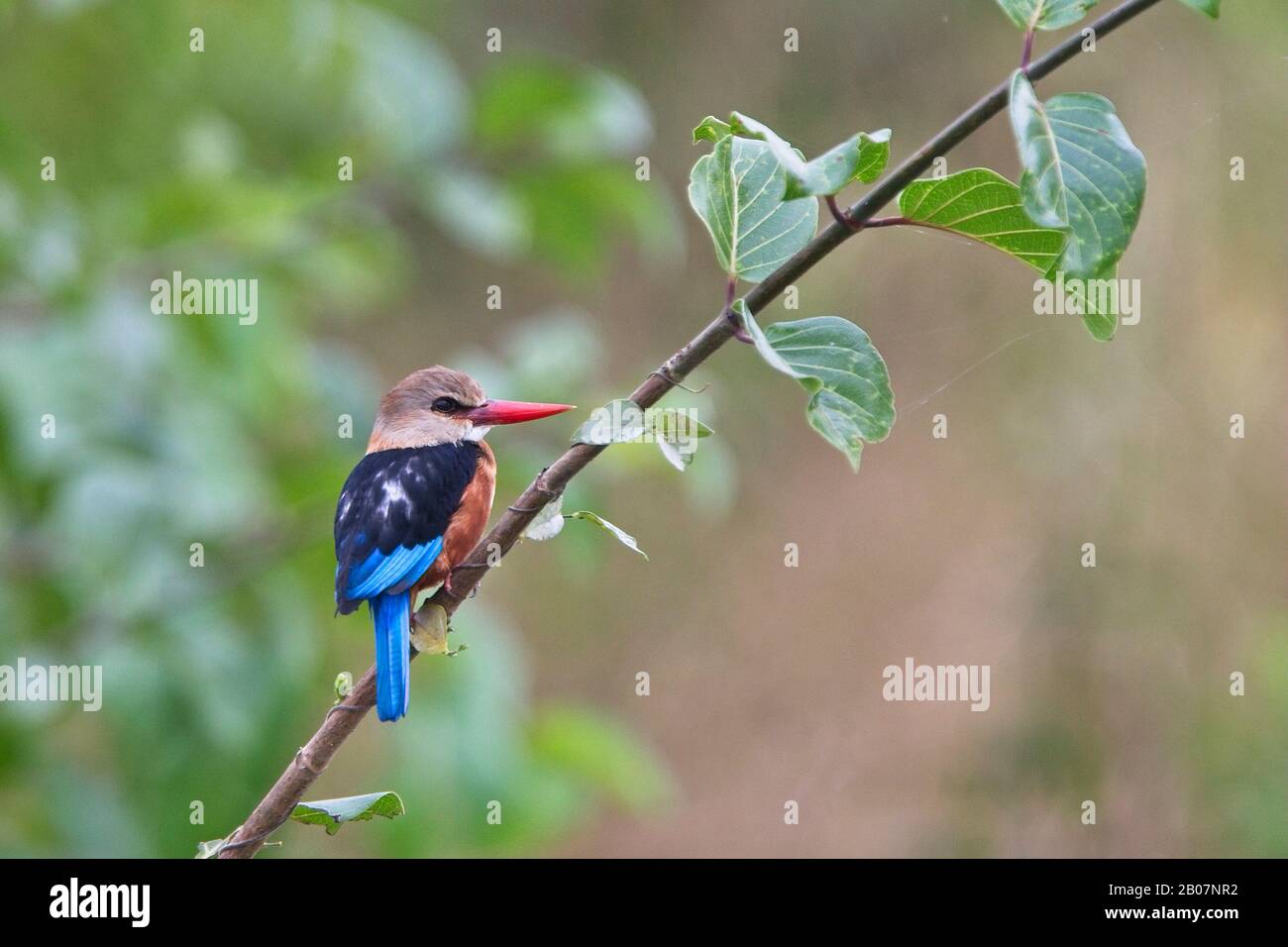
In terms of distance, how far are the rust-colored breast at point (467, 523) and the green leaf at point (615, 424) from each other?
0.78 m

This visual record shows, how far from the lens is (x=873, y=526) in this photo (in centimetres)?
725

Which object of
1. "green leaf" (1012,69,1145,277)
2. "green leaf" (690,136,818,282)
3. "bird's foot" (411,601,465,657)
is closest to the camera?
"green leaf" (1012,69,1145,277)

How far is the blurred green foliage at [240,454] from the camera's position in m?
2.70

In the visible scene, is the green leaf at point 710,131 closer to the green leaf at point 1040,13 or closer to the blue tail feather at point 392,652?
the green leaf at point 1040,13

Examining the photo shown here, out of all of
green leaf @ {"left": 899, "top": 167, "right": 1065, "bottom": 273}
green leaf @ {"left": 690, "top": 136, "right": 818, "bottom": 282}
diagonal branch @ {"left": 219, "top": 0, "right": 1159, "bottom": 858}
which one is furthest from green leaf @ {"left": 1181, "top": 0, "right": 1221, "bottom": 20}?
green leaf @ {"left": 690, "top": 136, "right": 818, "bottom": 282}

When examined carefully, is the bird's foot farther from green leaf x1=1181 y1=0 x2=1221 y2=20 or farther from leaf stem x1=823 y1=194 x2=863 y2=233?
green leaf x1=1181 y1=0 x2=1221 y2=20

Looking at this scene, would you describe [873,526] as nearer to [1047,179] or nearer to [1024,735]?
[1024,735]

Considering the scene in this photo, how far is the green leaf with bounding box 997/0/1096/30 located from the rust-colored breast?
985mm

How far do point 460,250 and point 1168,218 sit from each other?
361 centimetres

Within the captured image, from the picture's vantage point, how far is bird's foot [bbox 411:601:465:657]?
1.12m

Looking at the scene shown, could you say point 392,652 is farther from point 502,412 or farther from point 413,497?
point 502,412

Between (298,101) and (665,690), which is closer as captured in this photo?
(298,101)

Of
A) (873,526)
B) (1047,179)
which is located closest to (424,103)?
(1047,179)

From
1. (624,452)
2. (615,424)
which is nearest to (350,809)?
(615,424)
